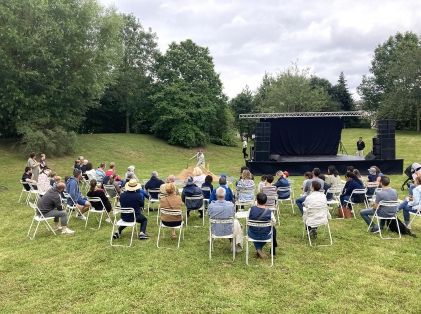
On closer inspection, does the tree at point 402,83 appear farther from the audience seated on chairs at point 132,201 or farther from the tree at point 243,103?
the audience seated on chairs at point 132,201

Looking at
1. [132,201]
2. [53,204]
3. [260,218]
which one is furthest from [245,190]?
[53,204]

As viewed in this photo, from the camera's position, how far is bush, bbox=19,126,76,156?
72.4 ft

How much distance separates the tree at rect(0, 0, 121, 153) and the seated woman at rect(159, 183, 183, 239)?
1728 centimetres

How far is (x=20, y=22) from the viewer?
2172 cm

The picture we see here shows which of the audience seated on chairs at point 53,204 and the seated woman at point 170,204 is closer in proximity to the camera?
the seated woman at point 170,204

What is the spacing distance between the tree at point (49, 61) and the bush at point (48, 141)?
5cm

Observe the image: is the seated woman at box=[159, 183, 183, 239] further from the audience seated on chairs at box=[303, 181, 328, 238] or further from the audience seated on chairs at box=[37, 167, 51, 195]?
the audience seated on chairs at box=[37, 167, 51, 195]

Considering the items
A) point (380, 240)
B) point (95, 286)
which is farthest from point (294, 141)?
point (95, 286)

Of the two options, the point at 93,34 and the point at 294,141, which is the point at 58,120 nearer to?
the point at 93,34

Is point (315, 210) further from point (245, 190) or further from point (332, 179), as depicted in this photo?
point (332, 179)

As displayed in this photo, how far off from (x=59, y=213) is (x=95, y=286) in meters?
3.08

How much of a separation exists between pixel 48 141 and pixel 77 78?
4406 millimetres

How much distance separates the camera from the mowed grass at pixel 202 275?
16.2 feet

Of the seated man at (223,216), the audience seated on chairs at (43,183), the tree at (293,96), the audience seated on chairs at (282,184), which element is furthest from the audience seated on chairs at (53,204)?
the tree at (293,96)
